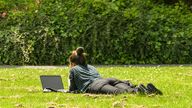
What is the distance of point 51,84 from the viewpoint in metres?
11.8

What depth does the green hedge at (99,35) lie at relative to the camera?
74.9 ft

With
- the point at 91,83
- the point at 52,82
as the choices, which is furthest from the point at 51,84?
the point at 91,83

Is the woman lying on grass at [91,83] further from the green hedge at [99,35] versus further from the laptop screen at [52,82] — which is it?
the green hedge at [99,35]

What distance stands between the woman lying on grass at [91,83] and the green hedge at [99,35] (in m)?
11.2

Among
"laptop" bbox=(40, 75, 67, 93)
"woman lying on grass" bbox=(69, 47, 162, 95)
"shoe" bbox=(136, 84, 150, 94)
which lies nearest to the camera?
"shoe" bbox=(136, 84, 150, 94)

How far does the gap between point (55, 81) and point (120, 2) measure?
12693mm

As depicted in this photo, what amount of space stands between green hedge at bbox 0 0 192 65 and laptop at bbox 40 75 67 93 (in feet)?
35.9

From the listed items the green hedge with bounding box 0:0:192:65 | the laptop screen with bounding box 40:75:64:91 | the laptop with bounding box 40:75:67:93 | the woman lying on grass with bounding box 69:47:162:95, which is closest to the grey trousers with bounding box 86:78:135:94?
the woman lying on grass with bounding box 69:47:162:95

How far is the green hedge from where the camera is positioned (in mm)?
22828

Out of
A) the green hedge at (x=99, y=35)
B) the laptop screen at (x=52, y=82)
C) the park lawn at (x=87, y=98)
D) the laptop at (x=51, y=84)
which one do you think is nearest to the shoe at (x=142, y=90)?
the park lawn at (x=87, y=98)

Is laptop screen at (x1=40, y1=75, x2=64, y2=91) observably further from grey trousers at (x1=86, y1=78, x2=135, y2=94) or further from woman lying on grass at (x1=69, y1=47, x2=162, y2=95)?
grey trousers at (x1=86, y1=78, x2=135, y2=94)

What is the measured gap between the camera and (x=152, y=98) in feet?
33.3

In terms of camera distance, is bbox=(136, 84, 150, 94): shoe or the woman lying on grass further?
the woman lying on grass

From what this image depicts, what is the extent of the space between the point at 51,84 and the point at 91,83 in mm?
1048
